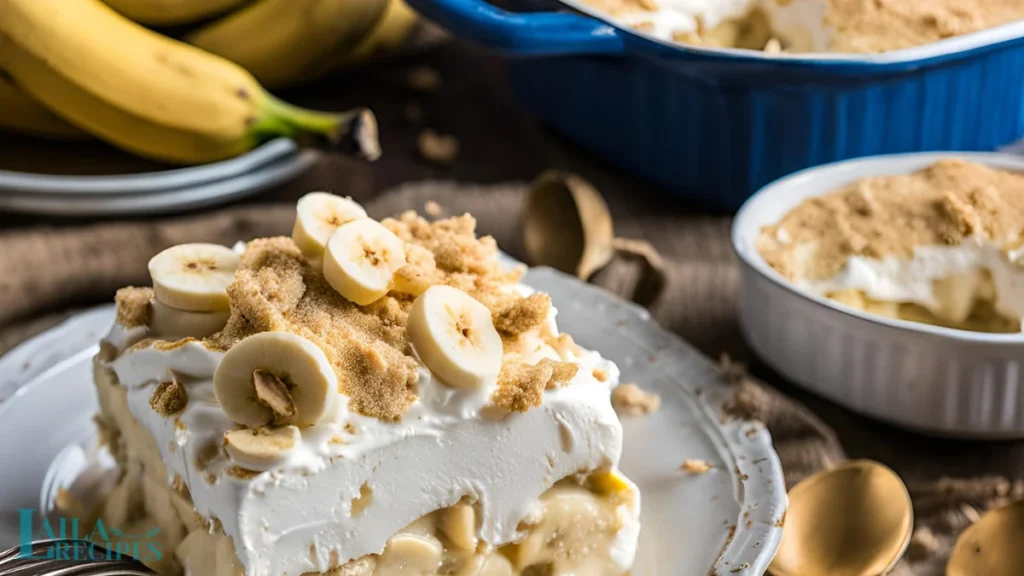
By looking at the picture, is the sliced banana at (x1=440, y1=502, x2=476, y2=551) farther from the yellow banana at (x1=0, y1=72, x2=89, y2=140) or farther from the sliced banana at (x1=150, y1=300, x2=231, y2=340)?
the yellow banana at (x1=0, y1=72, x2=89, y2=140)

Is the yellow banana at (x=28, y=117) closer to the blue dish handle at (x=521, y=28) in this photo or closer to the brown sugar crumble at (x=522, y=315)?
the blue dish handle at (x=521, y=28)

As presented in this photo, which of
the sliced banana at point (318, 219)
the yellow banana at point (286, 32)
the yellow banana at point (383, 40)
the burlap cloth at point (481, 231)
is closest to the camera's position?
the sliced banana at point (318, 219)

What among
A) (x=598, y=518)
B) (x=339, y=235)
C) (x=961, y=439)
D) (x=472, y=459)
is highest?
(x=339, y=235)

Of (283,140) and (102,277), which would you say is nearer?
(102,277)

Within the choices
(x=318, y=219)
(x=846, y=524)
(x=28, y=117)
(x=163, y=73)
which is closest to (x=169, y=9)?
(x=163, y=73)

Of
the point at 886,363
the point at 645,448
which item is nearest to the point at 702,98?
the point at 886,363

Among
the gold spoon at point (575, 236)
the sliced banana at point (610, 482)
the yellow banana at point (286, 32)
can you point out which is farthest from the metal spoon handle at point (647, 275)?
the yellow banana at point (286, 32)

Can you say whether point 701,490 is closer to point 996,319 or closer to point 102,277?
point 996,319
